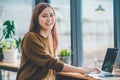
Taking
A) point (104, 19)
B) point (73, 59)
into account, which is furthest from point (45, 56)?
point (104, 19)

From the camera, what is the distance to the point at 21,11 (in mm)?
4523

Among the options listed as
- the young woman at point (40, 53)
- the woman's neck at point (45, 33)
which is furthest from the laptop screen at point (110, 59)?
the woman's neck at point (45, 33)

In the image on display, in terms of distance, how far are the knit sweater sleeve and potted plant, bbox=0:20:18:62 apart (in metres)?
1.67

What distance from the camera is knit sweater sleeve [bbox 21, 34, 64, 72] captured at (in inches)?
97.2

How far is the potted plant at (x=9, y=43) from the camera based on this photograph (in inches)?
162

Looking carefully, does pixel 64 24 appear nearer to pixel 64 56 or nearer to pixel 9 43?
pixel 64 56

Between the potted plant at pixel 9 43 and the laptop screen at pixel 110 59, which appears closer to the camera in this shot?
the laptop screen at pixel 110 59

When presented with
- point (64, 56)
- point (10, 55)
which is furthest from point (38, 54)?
point (10, 55)

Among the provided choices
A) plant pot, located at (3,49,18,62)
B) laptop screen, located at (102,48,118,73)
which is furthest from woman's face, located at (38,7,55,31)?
plant pot, located at (3,49,18,62)

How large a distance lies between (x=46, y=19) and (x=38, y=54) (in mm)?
362

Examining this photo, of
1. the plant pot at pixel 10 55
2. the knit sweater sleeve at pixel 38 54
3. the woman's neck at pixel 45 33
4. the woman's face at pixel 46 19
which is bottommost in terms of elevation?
the plant pot at pixel 10 55

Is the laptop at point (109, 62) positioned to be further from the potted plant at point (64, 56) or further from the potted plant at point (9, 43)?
the potted plant at point (9, 43)

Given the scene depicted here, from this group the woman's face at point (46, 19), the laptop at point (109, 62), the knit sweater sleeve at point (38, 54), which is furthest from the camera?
the laptop at point (109, 62)

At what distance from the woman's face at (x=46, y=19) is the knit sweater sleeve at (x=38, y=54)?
0.53ft
